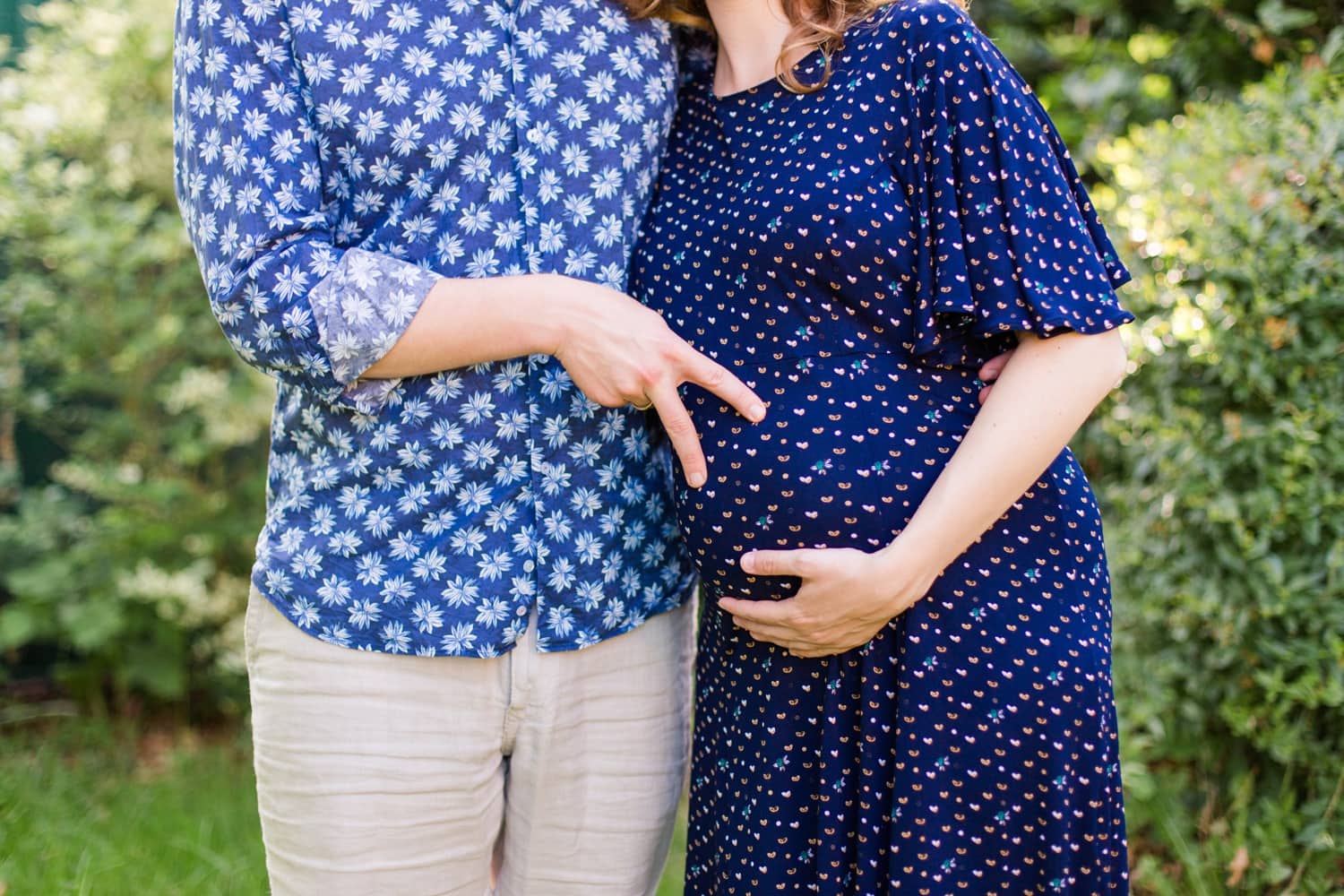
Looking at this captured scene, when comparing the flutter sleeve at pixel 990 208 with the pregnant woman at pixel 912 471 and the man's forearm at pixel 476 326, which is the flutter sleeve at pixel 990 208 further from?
the man's forearm at pixel 476 326

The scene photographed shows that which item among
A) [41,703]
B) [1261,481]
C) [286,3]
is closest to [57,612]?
[41,703]

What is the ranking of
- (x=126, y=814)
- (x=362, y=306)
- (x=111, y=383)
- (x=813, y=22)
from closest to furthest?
(x=362, y=306) < (x=813, y=22) < (x=126, y=814) < (x=111, y=383)

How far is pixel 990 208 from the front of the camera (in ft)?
4.53

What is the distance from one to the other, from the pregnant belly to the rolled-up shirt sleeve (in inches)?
17.1

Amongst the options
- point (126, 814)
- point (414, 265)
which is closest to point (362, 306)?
point (414, 265)

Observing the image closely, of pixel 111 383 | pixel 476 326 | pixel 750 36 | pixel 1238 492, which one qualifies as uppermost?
pixel 750 36

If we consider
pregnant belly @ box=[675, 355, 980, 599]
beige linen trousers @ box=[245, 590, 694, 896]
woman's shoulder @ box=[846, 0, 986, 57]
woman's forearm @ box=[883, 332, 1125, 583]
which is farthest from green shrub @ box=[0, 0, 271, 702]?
woman's forearm @ box=[883, 332, 1125, 583]

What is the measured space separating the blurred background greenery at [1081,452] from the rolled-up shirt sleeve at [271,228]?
189 cm

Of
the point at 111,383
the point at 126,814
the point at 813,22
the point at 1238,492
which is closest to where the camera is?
the point at 813,22

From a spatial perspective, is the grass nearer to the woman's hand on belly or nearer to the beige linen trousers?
the beige linen trousers

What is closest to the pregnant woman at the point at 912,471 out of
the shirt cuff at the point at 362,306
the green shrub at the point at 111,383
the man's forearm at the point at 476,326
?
the man's forearm at the point at 476,326

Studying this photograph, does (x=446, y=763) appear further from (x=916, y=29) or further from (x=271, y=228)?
(x=916, y=29)

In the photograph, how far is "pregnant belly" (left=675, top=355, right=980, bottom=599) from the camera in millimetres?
1436

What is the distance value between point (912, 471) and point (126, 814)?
8.68 ft
